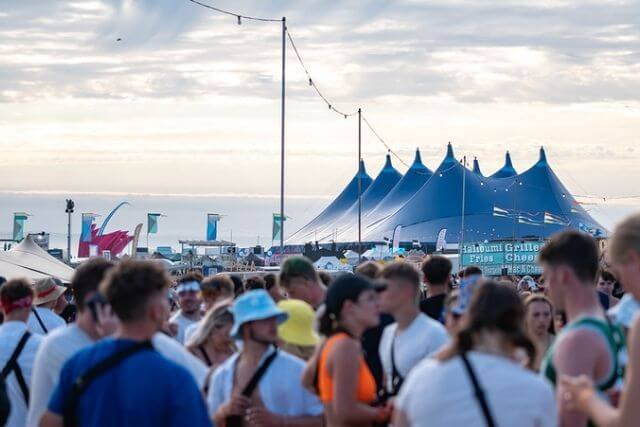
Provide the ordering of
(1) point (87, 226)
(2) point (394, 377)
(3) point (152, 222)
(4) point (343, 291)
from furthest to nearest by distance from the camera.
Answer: (3) point (152, 222) < (1) point (87, 226) < (2) point (394, 377) < (4) point (343, 291)

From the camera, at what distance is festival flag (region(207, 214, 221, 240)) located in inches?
3400

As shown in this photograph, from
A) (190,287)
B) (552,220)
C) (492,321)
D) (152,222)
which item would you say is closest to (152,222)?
(152,222)

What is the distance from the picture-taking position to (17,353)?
732cm

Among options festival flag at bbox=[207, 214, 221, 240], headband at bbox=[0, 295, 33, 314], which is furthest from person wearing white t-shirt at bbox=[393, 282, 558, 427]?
festival flag at bbox=[207, 214, 221, 240]

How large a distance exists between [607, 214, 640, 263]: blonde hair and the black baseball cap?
1719mm

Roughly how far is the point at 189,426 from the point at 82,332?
5.49 ft

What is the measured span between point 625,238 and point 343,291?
1855 millimetres

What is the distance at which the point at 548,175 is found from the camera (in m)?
82.8

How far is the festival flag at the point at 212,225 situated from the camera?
283ft

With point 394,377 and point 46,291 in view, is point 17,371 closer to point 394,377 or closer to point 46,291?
point 394,377

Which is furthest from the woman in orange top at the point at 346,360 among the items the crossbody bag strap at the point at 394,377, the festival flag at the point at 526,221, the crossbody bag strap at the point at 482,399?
the festival flag at the point at 526,221

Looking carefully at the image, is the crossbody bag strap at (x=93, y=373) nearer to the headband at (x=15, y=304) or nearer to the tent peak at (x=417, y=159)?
the headband at (x=15, y=304)

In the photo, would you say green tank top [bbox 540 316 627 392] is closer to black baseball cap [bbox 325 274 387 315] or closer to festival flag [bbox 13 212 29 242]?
black baseball cap [bbox 325 274 387 315]

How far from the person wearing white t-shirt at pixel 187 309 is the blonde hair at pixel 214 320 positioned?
2004 millimetres
